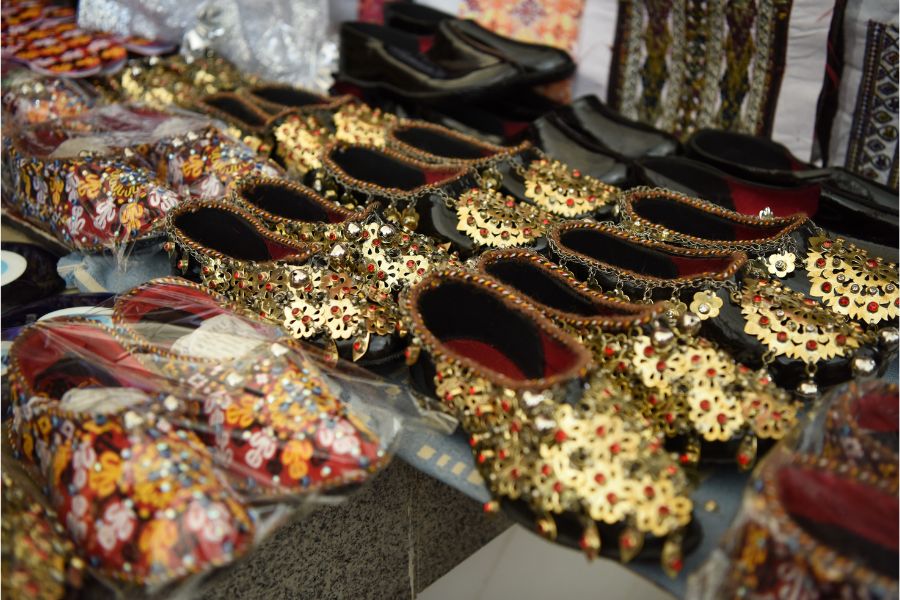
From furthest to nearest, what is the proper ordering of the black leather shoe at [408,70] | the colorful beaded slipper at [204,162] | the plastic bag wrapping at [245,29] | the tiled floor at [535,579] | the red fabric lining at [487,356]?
the plastic bag wrapping at [245,29] < the black leather shoe at [408,70] < the colorful beaded slipper at [204,162] < the tiled floor at [535,579] < the red fabric lining at [487,356]

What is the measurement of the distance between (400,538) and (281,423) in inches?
15.8

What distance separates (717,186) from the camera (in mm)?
1163

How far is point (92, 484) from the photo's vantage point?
0.63m

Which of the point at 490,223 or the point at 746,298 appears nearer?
the point at 746,298

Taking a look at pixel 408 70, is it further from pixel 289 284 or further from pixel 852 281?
pixel 852 281

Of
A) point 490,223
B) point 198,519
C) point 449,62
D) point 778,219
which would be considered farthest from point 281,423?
point 449,62

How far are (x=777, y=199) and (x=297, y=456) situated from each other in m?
0.81

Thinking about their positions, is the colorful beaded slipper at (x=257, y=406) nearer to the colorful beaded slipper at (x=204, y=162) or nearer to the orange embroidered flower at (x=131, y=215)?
the orange embroidered flower at (x=131, y=215)

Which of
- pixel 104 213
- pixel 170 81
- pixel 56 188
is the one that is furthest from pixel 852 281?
pixel 170 81

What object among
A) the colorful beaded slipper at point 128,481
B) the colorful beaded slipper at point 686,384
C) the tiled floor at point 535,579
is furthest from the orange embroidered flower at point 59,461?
the tiled floor at point 535,579

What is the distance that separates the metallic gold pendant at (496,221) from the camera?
3.27 feet

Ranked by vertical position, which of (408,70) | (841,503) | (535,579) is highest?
(408,70)

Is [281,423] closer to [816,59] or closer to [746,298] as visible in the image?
[746,298]

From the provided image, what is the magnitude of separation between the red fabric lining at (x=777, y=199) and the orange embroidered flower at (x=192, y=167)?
0.80m
